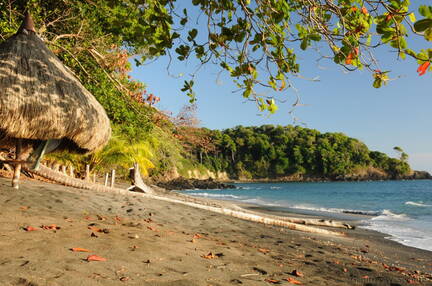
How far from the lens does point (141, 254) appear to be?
379 centimetres

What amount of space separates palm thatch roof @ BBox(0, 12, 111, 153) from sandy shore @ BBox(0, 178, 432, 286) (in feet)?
4.46

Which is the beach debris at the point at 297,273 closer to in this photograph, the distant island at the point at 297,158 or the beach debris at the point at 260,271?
the beach debris at the point at 260,271

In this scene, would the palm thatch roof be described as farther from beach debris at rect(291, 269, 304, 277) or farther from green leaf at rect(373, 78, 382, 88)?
green leaf at rect(373, 78, 382, 88)

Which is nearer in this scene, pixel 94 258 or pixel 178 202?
pixel 94 258

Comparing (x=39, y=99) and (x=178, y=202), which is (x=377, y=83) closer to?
(x=39, y=99)

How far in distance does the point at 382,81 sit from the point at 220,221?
616 cm

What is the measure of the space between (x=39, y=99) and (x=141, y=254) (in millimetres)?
2999

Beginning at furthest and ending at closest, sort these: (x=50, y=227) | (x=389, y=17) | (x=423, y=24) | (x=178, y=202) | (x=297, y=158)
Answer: (x=297, y=158) → (x=178, y=202) → (x=50, y=227) → (x=389, y=17) → (x=423, y=24)

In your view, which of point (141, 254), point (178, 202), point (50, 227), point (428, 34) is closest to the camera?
point (428, 34)

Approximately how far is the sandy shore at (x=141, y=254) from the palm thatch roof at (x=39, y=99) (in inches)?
53.5

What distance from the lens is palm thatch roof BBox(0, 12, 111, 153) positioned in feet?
15.9

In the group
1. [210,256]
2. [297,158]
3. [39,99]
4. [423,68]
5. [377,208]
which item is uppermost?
[297,158]

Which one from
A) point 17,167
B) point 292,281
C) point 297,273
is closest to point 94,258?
point 292,281

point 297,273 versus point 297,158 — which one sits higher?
point 297,158
